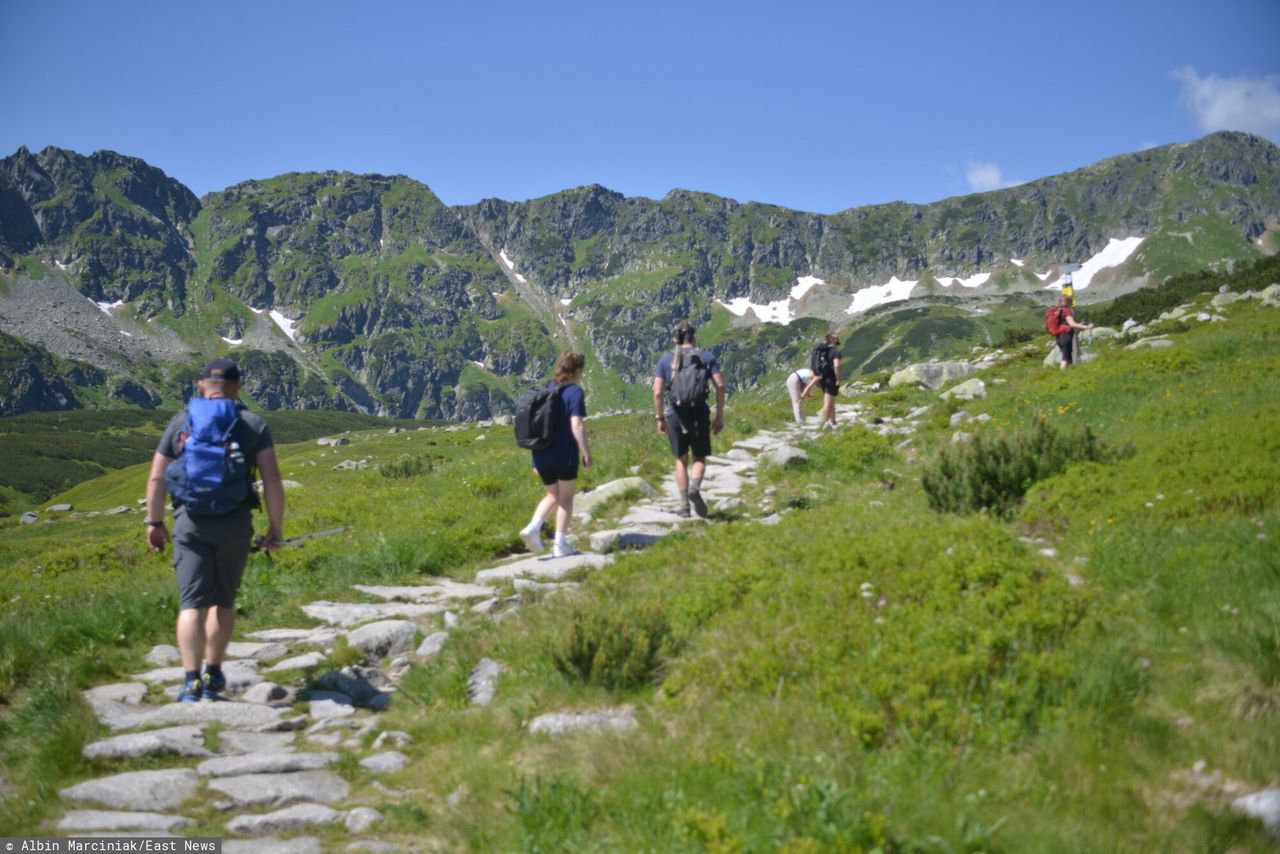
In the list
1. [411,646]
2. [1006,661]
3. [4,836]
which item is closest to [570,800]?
[1006,661]

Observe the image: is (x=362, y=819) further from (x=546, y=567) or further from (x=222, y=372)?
(x=546, y=567)

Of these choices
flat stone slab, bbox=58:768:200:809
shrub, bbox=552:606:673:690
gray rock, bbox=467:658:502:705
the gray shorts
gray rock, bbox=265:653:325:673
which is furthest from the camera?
gray rock, bbox=265:653:325:673

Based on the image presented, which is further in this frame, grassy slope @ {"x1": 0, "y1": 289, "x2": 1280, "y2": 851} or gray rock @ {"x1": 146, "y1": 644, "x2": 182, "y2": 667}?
gray rock @ {"x1": 146, "y1": 644, "x2": 182, "y2": 667}

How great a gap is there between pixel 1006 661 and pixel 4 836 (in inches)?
245

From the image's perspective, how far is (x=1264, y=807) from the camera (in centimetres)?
373

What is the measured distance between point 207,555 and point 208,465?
85 centimetres

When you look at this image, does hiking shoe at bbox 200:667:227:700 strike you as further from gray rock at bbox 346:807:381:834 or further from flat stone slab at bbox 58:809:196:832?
gray rock at bbox 346:807:381:834

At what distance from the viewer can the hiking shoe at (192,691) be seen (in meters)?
6.93

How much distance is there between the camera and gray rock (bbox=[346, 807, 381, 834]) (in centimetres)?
481

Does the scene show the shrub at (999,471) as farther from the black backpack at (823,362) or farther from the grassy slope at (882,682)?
the black backpack at (823,362)

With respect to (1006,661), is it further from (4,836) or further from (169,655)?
(169,655)

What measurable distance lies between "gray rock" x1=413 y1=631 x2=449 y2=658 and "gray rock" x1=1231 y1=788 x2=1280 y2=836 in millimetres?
6403

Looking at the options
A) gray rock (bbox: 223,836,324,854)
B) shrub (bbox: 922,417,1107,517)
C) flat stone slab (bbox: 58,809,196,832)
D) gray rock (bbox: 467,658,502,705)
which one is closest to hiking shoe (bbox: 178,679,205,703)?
flat stone slab (bbox: 58,809,196,832)

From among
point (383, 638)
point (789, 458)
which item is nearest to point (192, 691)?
point (383, 638)
